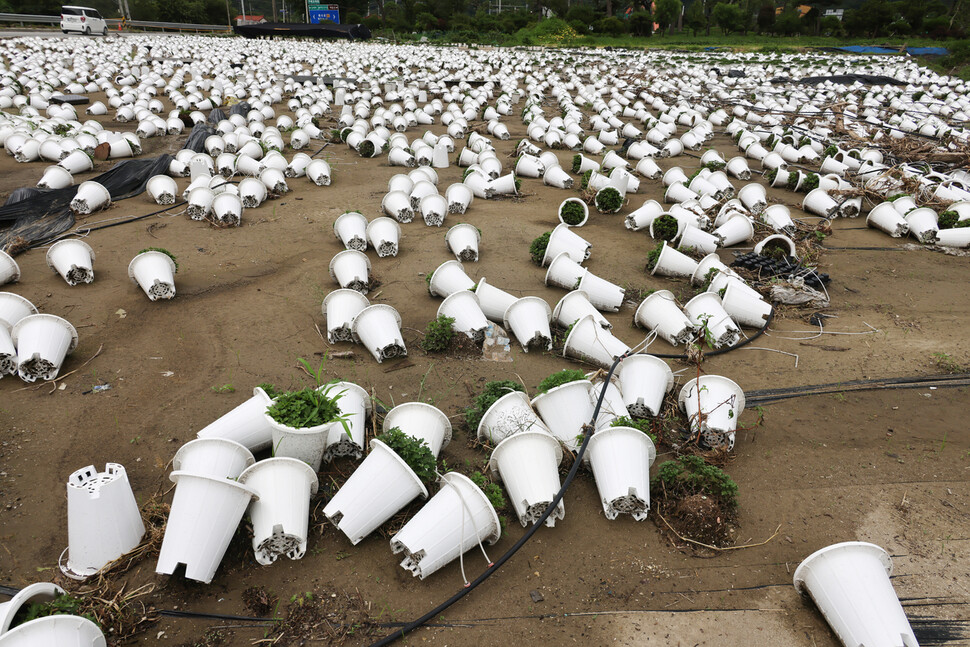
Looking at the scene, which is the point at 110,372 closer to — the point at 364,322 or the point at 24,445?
the point at 24,445

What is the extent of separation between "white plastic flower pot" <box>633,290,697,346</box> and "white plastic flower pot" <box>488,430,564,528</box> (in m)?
2.93

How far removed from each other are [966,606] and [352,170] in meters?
13.2

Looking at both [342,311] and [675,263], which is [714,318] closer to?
[675,263]

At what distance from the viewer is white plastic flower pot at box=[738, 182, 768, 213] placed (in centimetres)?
1058

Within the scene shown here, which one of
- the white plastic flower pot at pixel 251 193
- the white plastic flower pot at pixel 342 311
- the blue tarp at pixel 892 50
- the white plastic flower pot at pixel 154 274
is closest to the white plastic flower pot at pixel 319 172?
the white plastic flower pot at pixel 251 193

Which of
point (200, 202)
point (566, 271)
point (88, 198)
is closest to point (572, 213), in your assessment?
point (566, 271)

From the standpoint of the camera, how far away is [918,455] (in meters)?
5.00

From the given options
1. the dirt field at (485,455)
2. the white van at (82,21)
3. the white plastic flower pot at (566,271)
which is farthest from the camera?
the white van at (82,21)

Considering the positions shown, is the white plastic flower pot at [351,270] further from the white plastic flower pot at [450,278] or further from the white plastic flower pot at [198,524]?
the white plastic flower pot at [198,524]

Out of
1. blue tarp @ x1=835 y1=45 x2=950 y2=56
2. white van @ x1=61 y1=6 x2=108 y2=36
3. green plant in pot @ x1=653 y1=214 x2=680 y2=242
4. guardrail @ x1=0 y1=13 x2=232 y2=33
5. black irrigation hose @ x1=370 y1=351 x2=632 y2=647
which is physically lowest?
black irrigation hose @ x1=370 y1=351 x2=632 y2=647

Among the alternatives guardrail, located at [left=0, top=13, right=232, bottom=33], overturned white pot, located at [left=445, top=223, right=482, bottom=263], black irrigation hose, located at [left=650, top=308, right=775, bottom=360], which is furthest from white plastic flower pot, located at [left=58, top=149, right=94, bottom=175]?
guardrail, located at [left=0, top=13, right=232, bottom=33]

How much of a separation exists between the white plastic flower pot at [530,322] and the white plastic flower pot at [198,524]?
3.56 meters

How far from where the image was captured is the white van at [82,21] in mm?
41062

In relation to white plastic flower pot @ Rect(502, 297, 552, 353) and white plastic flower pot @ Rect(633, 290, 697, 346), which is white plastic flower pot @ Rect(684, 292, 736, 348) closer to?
white plastic flower pot @ Rect(633, 290, 697, 346)
